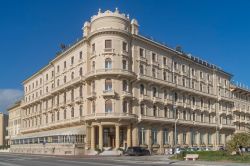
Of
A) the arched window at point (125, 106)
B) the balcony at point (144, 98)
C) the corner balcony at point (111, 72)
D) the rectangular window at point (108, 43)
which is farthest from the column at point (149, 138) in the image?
the rectangular window at point (108, 43)

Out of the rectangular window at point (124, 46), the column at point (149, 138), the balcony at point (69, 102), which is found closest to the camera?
the rectangular window at point (124, 46)

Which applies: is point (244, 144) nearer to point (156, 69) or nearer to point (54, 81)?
point (156, 69)

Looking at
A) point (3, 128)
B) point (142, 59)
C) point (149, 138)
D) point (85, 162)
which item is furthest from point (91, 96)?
point (3, 128)

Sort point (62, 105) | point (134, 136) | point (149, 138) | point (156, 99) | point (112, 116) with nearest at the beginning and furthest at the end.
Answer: point (112, 116) < point (134, 136) < point (149, 138) < point (156, 99) < point (62, 105)

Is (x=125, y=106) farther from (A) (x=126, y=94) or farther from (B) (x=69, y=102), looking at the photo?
(B) (x=69, y=102)

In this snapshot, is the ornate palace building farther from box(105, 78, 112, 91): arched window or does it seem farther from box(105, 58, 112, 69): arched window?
box(105, 58, 112, 69): arched window

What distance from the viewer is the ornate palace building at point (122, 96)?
216 ft

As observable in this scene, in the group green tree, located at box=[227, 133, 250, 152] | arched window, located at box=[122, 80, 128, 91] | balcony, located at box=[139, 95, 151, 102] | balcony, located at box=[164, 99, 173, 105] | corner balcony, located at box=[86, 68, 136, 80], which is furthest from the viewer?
balcony, located at box=[164, 99, 173, 105]

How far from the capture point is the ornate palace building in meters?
65.8

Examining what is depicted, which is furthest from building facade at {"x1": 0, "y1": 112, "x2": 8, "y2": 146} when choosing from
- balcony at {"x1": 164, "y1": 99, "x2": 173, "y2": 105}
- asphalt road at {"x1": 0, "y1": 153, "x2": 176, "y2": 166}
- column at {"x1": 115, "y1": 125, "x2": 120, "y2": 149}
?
asphalt road at {"x1": 0, "y1": 153, "x2": 176, "y2": 166}

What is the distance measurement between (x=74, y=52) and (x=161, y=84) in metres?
18.7

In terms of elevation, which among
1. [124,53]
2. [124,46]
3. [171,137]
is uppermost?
[124,46]

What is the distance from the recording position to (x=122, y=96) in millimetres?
65250

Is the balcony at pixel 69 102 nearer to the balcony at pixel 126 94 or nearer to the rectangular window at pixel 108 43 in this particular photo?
the balcony at pixel 126 94
